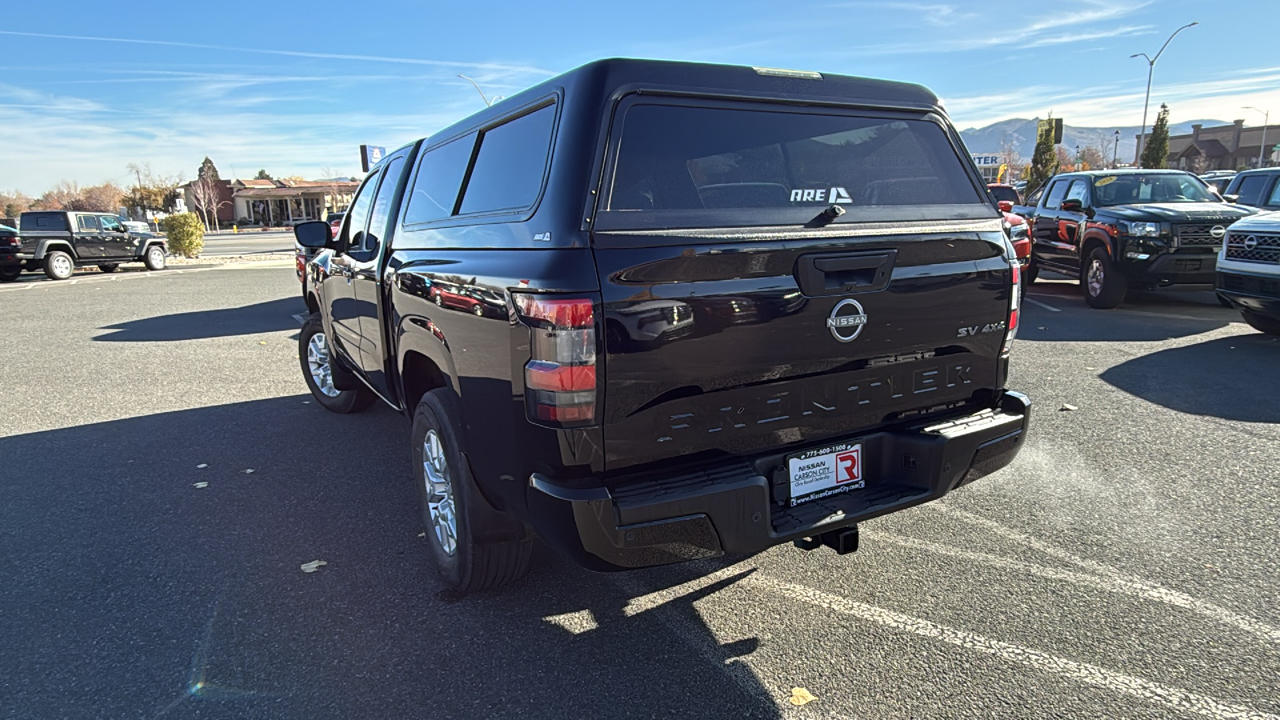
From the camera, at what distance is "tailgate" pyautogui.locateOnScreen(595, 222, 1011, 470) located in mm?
2344

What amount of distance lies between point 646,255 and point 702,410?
537 millimetres

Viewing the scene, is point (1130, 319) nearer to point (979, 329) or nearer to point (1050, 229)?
point (1050, 229)

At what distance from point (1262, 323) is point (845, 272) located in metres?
7.75

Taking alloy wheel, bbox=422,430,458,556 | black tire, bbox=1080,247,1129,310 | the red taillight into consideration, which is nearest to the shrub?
black tire, bbox=1080,247,1129,310

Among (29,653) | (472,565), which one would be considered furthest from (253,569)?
(472,565)

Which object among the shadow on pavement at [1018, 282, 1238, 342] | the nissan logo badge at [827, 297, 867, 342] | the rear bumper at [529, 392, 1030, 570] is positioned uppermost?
the nissan logo badge at [827, 297, 867, 342]

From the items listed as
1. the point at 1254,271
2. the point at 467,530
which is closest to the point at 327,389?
the point at 467,530

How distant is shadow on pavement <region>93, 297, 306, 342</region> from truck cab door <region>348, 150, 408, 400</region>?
7.03 meters

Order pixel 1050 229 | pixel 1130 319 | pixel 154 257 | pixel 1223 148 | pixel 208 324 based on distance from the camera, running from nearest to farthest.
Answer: pixel 1130 319
pixel 208 324
pixel 1050 229
pixel 154 257
pixel 1223 148

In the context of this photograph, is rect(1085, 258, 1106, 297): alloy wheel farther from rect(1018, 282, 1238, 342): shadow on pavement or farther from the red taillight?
the red taillight

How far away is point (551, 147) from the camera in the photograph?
8.61 feet

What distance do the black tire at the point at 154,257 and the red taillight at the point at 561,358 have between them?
80.4 feet

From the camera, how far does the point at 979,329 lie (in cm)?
302

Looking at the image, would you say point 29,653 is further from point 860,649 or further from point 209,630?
point 860,649
